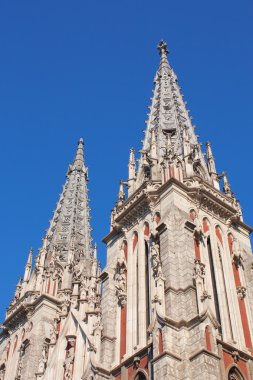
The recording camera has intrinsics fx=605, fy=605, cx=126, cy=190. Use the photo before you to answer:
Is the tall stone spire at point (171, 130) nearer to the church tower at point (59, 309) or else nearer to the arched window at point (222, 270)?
the arched window at point (222, 270)

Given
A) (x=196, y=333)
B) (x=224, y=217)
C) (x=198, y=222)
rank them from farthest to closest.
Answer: (x=224, y=217) < (x=198, y=222) < (x=196, y=333)

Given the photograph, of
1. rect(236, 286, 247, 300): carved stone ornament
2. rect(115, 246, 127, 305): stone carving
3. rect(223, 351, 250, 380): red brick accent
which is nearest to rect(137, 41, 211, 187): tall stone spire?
rect(115, 246, 127, 305): stone carving

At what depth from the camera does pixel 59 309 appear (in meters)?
28.7

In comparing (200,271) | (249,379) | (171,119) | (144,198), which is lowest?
(249,379)

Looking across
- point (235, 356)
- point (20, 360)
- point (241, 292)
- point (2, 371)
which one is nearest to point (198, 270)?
point (235, 356)

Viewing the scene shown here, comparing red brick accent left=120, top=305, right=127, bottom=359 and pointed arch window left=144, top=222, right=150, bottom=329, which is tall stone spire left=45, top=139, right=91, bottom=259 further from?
red brick accent left=120, top=305, right=127, bottom=359

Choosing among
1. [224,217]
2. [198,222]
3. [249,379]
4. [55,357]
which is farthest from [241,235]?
[55,357]

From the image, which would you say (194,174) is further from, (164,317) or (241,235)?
(164,317)

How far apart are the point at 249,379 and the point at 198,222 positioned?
5.98 meters

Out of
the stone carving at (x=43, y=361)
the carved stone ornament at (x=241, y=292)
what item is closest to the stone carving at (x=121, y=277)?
the carved stone ornament at (x=241, y=292)

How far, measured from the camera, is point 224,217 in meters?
23.6

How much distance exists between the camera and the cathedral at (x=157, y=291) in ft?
57.8

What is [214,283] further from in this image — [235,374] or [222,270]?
[235,374]

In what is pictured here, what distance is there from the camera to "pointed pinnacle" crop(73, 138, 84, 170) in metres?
44.2
